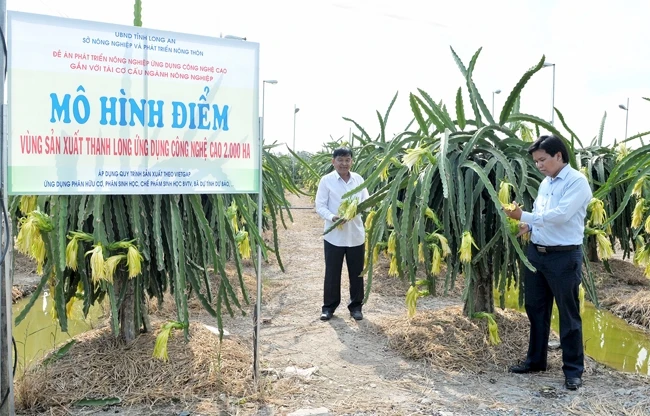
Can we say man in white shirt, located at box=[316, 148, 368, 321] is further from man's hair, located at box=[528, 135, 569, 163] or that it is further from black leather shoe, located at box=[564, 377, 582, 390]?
black leather shoe, located at box=[564, 377, 582, 390]

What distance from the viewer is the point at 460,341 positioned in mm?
4254

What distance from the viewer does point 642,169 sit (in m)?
4.82

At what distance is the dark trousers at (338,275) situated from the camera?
5.39 meters

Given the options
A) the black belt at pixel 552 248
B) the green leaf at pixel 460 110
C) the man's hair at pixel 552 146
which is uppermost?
the green leaf at pixel 460 110

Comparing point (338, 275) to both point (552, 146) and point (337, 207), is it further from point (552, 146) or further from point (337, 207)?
point (552, 146)

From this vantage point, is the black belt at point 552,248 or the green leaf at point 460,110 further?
the green leaf at point 460,110

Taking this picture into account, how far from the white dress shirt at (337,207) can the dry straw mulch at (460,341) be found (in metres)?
1.00

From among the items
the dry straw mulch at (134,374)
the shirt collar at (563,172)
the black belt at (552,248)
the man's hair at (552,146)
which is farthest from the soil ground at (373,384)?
the man's hair at (552,146)

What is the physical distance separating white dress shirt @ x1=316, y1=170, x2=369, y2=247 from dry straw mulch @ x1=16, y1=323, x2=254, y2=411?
1777 millimetres

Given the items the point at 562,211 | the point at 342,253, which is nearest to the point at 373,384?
the point at 562,211

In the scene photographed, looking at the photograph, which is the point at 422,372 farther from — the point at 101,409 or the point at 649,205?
the point at 649,205

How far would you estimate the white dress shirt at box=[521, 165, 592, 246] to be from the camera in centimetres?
362

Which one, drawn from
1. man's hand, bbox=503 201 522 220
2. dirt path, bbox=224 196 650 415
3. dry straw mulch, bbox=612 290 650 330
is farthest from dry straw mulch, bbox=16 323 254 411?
dry straw mulch, bbox=612 290 650 330

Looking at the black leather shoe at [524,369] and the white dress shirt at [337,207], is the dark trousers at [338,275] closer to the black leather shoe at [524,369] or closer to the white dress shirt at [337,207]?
the white dress shirt at [337,207]
